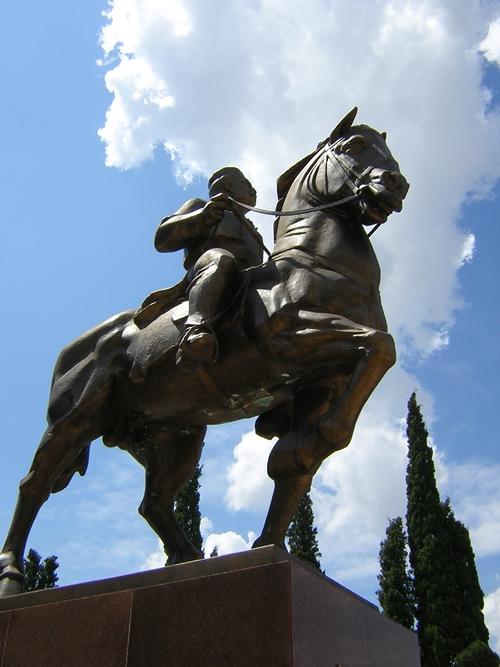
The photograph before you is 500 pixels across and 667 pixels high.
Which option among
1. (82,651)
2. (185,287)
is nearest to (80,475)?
(185,287)

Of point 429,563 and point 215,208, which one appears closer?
point 215,208

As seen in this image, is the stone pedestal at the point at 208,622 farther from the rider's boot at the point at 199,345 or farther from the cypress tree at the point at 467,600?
the cypress tree at the point at 467,600

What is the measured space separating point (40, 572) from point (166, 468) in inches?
622

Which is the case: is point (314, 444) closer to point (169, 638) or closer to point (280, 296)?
point (280, 296)

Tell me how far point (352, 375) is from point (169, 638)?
6.73 ft

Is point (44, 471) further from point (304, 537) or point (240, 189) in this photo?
point (304, 537)

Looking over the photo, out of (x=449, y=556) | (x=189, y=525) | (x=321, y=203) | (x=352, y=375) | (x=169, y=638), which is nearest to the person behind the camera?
(x=169, y=638)

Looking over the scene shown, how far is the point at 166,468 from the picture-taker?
697 centimetres

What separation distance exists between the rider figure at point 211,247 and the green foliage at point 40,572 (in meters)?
16.2

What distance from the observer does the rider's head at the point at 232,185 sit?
7.36m

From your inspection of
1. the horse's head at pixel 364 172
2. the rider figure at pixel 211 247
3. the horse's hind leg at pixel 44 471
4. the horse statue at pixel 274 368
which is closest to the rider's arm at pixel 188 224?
the rider figure at pixel 211 247

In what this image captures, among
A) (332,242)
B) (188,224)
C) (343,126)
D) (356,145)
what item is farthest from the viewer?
(188,224)

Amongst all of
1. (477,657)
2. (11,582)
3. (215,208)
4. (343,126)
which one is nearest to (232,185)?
(215,208)

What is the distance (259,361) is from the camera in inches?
227
